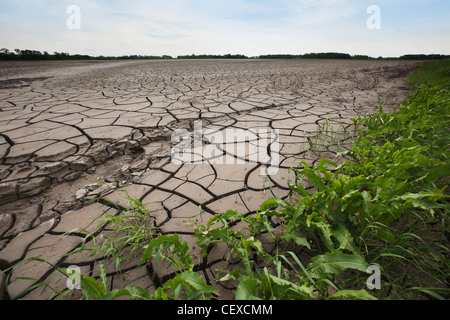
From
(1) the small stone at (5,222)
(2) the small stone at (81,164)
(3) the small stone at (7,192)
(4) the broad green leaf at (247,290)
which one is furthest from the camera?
(2) the small stone at (81,164)

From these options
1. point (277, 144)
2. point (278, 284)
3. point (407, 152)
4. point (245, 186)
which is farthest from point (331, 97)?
point (278, 284)

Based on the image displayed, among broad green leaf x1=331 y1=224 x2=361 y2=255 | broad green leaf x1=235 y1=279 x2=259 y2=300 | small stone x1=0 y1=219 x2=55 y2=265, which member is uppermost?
broad green leaf x1=331 y1=224 x2=361 y2=255

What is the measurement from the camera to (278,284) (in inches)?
28.6

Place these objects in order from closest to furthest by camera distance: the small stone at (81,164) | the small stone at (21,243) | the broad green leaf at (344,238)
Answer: the broad green leaf at (344,238) → the small stone at (21,243) → the small stone at (81,164)

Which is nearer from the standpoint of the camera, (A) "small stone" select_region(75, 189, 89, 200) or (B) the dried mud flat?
(B) the dried mud flat

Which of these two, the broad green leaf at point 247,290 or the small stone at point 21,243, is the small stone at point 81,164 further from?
the broad green leaf at point 247,290

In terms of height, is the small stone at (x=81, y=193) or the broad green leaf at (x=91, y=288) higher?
the small stone at (x=81, y=193)

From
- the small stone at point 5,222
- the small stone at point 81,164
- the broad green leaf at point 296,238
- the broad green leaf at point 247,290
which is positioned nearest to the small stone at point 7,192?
the small stone at point 5,222

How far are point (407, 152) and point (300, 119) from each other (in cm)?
172

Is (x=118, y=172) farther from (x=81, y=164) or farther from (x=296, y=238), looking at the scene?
(x=296, y=238)

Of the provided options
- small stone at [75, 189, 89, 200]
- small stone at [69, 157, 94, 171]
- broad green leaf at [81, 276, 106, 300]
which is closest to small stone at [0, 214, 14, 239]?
small stone at [75, 189, 89, 200]

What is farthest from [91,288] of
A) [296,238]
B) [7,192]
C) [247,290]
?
[7,192]

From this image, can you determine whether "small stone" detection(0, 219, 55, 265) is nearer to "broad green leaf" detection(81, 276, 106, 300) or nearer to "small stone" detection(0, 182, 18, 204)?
"small stone" detection(0, 182, 18, 204)
